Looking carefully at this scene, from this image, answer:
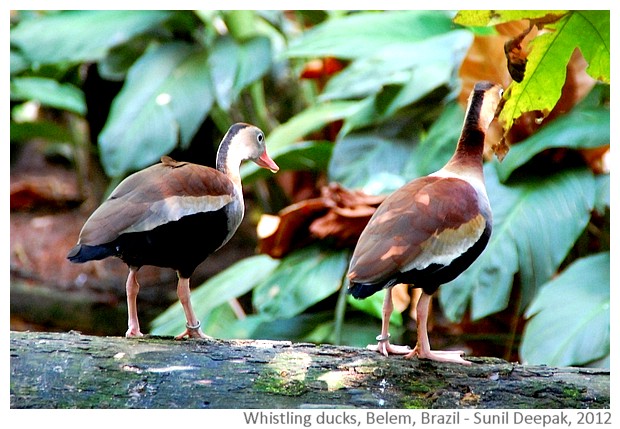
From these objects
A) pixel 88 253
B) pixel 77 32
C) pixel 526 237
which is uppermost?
pixel 77 32

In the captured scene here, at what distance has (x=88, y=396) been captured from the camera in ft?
6.16

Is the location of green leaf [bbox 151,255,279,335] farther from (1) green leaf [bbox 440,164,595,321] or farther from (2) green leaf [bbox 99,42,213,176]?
(1) green leaf [bbox 440,164,595,321]

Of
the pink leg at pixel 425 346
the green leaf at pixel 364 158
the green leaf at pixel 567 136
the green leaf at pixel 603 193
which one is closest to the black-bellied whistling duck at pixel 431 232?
the pink leg at pixel 425 346

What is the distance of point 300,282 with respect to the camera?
310 centimetres

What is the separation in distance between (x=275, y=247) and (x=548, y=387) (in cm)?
142

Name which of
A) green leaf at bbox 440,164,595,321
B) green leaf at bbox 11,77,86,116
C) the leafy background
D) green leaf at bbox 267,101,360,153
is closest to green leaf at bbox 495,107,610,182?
the leafy background

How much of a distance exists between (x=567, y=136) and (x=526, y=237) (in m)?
0.41

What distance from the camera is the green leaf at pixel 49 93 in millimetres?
4242

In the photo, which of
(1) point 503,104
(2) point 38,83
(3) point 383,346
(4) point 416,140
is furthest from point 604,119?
(2) point 38,83

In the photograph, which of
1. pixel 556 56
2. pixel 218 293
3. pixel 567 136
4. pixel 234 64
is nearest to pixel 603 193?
pixel 567 136

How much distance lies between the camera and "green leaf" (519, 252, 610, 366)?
287 cm

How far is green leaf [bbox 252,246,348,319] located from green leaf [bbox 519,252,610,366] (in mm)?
745

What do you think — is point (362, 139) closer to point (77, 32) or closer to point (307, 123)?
point (307, 123)

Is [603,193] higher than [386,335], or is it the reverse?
[603,193]
